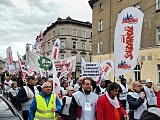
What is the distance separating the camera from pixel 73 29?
60.7m

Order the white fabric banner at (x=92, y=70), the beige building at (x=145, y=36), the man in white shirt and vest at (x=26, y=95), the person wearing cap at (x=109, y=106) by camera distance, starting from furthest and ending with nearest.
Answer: the beige building at (x=145, y=36)
the white fabric banner at (x=92, y=70)
the man in white shirt and vest at (x=26, y=95)
the person wearing cap at (x=109, y=106)

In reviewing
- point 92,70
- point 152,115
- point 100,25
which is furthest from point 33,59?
point 100,25

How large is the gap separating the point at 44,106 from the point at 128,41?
2.88 m

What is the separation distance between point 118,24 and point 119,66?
114cm

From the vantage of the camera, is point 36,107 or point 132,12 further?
point 132,12

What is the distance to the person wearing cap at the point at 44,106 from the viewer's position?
16.6 feet

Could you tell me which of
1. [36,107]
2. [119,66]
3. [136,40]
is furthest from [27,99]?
[136,40]

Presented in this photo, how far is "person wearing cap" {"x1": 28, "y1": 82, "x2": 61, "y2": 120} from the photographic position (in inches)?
199

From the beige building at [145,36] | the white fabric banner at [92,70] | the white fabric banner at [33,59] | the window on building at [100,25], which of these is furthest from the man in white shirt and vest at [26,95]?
the window on building at [100,25]

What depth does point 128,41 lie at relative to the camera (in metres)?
6.85

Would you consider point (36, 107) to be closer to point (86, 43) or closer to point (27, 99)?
point (27, 99)

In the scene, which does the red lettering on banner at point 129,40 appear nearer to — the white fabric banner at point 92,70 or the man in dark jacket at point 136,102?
the man in dark jacket at point 136,102

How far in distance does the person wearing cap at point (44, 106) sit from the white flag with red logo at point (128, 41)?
89.4 inches

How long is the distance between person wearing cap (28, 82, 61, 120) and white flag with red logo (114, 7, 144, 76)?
227 cm
